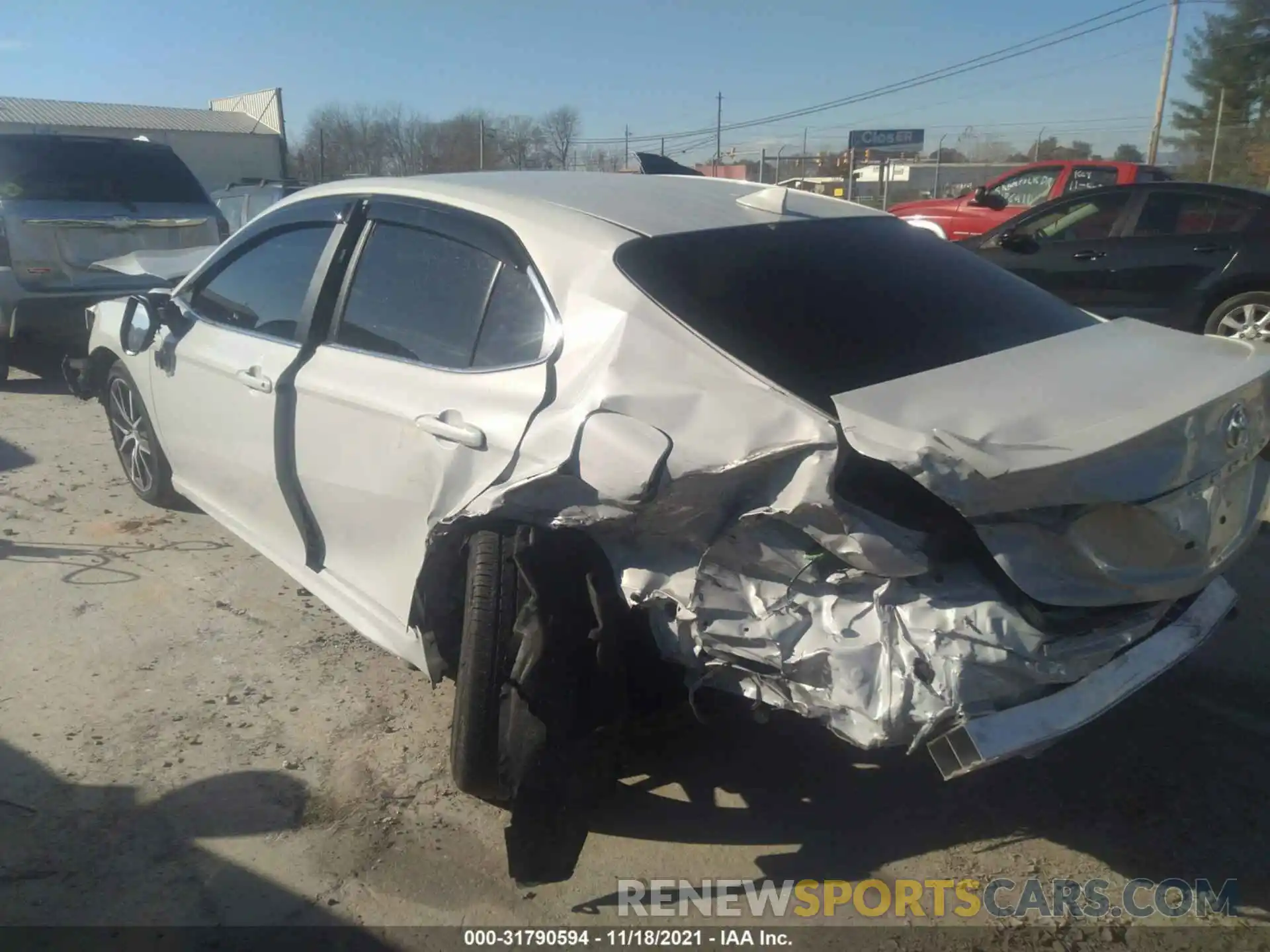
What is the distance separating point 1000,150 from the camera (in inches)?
1966

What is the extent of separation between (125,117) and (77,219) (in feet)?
157

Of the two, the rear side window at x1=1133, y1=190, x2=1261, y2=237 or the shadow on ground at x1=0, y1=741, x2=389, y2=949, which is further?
the rear side window at x1=1133, y1=190, x2=1261, y2=237

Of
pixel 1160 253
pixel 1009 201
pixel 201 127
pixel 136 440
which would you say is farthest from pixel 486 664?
pixel 201 127

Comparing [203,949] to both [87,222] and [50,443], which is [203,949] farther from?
[87,222]

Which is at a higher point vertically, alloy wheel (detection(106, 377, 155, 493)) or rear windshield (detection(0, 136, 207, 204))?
rear windshield (detection(0, 136, 207, 204))

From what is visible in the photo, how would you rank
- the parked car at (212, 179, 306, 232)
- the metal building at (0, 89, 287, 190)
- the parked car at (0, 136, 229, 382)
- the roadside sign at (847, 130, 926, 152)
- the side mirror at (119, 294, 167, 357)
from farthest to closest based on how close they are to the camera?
the metal building at (0, 89, 287, 190), the roadside sign at (847, 130, 926, 152), the parked car at (212, 179, 306, 232), the parked car at (0, 136, 229, 382), the side mirror at (119, 294, 167, 357)

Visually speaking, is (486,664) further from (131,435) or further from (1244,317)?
(1244,317)

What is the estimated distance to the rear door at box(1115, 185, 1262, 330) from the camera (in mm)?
7559

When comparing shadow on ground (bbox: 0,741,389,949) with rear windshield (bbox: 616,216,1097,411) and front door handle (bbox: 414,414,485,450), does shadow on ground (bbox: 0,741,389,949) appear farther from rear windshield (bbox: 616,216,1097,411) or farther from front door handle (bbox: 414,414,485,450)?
rear windshield (bbox: 616,216,1097,411)

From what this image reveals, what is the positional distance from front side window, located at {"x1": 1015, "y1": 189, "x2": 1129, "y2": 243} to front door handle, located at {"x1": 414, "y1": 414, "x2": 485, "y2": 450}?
714cm

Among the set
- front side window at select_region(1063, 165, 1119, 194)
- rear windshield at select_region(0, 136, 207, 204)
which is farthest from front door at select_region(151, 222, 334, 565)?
front side window at select_region(1063, 165, 1119, 194)

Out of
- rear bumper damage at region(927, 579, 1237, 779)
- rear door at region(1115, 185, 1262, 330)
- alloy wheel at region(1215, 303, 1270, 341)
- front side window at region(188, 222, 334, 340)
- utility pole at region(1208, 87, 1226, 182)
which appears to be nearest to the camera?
rear bumper damage at region(927, 579, 1237, 779)

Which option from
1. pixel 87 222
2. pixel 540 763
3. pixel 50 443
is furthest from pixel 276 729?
pixel 87 222

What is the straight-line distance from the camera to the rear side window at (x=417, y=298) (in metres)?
2.94
